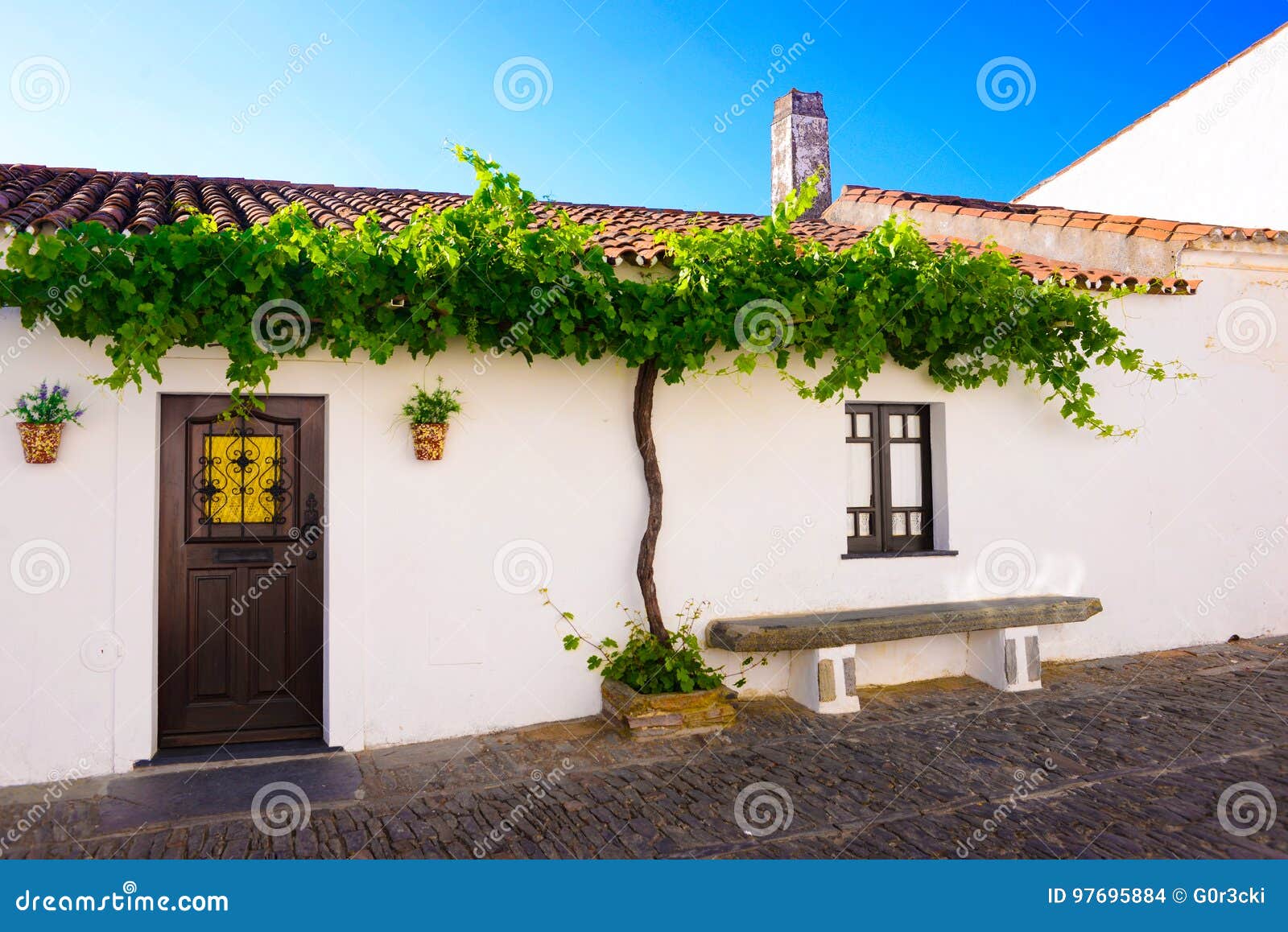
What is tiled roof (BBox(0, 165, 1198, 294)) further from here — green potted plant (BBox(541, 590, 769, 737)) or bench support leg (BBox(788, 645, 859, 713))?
bench support leg (BBox(788, 645, 859, 713))

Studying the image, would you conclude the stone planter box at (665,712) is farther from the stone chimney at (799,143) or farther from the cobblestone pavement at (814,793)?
the stone chimney at (799,143)

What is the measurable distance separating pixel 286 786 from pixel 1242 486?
26.9 feet

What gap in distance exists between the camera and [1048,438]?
761 cm

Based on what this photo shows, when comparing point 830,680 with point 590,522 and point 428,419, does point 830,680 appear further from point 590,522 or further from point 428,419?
point 428,419

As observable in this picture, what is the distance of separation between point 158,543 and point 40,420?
93 cm

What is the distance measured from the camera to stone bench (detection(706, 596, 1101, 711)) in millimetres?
6160

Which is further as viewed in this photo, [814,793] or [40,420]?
[40,420]

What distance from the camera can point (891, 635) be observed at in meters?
6.39

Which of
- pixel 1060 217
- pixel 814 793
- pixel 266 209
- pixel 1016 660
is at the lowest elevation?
pixel 814 793

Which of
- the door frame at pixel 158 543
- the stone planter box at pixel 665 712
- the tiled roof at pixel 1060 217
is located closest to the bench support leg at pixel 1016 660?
the stone planter box at pixel 665 712

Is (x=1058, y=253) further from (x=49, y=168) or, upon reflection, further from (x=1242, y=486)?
(x=49, y=168)

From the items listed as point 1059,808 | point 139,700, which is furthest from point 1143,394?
point 139,700

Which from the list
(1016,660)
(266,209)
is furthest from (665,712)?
(266,209)

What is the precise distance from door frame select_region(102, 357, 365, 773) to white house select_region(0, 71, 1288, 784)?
16 millimetres
